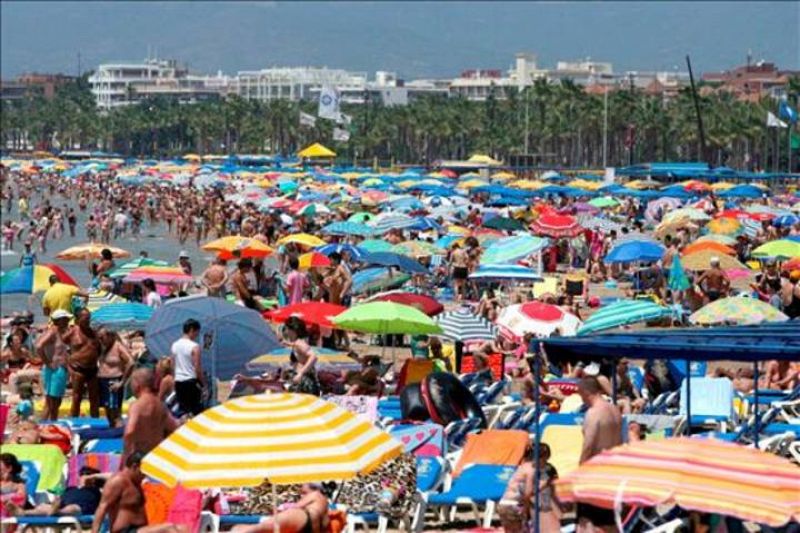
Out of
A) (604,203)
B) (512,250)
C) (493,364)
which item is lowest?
(604,203)

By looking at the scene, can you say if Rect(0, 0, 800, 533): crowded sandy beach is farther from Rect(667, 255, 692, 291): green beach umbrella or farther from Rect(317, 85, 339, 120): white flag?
Rect(317, 85, 339, 120): white flag

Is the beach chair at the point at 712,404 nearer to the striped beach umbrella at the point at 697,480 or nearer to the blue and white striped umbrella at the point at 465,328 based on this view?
the blue and white striped umbrella at the point at 465,328

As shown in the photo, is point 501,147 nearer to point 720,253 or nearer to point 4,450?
point 720,253

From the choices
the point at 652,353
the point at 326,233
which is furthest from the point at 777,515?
the point at 326,233

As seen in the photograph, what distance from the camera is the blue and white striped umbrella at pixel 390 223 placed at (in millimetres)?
29172

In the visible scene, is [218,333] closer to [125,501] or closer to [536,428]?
[125,501]

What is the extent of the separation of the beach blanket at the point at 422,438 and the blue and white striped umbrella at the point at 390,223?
17951mm

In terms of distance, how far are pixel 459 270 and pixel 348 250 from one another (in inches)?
59.7

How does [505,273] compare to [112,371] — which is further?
[505,273]

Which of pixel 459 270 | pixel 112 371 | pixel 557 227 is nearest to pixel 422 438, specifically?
pixel 112 371

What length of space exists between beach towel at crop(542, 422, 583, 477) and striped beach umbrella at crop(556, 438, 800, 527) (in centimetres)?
330

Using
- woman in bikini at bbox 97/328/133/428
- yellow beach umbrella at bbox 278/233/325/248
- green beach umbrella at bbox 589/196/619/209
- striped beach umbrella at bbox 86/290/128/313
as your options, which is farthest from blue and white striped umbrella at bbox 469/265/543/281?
green beach umbrella at bbox 589/196/619/209

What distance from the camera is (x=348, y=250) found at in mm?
24141

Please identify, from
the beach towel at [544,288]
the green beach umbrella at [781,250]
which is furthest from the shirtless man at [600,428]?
the green beach umbrella at [781,250]
